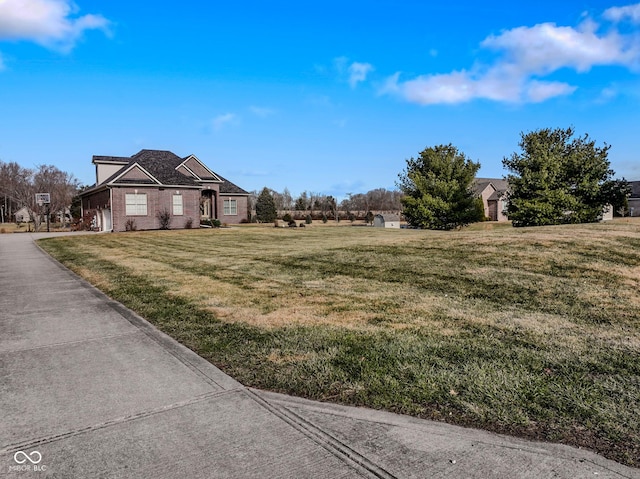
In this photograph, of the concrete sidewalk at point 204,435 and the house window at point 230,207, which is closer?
the concrete sidewalk at point 204,435

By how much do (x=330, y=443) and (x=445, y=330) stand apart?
3011 millimetres

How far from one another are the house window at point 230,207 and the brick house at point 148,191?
230 cm

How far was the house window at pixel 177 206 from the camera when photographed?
34.4m

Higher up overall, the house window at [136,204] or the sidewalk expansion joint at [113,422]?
the house window at [136,204]

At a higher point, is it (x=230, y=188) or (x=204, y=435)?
(x=230, y=188)

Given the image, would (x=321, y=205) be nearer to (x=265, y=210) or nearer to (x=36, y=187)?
(x=265, y=210)

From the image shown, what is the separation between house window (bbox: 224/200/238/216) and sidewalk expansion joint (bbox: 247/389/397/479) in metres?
42.1

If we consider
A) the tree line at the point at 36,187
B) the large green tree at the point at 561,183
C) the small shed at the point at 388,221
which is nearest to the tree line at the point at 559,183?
the large green tree at the point at 561,183

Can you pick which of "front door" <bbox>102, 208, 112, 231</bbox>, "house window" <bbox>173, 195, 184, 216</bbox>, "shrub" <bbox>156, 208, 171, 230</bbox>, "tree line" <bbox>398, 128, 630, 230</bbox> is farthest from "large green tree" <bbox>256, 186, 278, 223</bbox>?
"tree line" <bbox>398, 128, 630, 230</bbox>

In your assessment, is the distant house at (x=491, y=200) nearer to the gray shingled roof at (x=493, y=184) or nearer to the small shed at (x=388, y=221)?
the gray shingled roof at (x=493, y=184)

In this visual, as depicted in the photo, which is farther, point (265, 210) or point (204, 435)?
point (265, 210)

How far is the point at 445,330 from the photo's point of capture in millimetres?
5418

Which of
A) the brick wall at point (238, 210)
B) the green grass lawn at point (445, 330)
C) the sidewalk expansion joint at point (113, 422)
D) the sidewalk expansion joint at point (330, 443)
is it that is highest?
the brick wall at point (238, 210)

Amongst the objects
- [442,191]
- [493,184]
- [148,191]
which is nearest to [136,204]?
[148,191]
